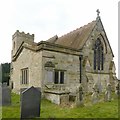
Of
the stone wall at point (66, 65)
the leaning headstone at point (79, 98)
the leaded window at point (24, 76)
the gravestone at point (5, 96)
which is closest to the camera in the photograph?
the leaning headstone at point (79, 98)

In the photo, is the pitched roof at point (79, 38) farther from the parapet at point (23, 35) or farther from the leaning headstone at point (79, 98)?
the parapet at point (23, 35)

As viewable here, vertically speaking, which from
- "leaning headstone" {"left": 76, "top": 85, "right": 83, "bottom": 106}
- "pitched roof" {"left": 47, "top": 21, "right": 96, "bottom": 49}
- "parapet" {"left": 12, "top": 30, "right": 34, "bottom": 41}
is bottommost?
"leaning headstone" {"left": 76, "top": 85, "right": 83, "bottom": 106}

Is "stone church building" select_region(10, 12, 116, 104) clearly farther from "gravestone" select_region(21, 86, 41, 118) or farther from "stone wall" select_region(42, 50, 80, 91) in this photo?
"gravestone" select_region(21, 86, 41, 118)

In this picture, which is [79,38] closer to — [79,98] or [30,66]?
[30,66]

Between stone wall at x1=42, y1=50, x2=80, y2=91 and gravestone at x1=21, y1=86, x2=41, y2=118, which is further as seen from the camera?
stone wall at x1=42, y1=50, x2=80, y2=91

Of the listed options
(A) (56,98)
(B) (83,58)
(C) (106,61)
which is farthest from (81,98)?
(C) (106,61)

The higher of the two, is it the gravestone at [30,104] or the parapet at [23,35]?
the parapet at [23,35]

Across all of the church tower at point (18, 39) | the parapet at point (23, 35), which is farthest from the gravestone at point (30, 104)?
the parapet at point (23, 35)

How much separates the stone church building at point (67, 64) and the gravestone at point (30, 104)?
17.7 feet

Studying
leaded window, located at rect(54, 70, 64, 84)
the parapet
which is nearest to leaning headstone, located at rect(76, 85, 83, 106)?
leaded window, located at rect(54, 70, 64, 84)

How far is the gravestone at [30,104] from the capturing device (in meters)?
10.2

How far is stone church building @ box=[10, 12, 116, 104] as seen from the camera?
18.3 meters

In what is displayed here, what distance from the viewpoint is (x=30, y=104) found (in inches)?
410

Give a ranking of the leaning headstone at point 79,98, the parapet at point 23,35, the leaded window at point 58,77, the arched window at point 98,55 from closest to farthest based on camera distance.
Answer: the leaning headstone at point 79,98 → the leaded window at point 58,77 → the arched window at point 98,55 → the parapet at point 23,35
